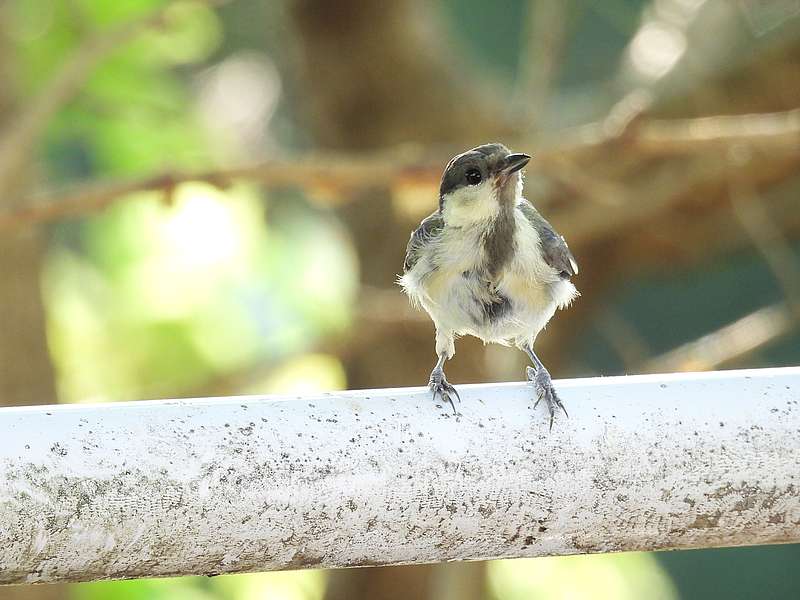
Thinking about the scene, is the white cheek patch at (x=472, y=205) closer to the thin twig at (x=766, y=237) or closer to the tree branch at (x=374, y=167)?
the tree branch at (x=374, y=167)

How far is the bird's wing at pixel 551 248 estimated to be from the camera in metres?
2.93

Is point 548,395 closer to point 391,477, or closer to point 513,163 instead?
point 391,477

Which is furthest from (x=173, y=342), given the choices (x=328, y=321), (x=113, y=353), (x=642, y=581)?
(x=642, y=581)

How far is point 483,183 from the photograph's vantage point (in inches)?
112

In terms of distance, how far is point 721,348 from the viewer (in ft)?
15.6

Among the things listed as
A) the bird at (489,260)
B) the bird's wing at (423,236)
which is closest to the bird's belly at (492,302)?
the bird at (489,260)

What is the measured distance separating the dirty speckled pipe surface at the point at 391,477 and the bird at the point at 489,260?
36.7 inches

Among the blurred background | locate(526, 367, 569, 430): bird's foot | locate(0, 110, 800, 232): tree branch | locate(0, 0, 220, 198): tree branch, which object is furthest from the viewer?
the blurred background

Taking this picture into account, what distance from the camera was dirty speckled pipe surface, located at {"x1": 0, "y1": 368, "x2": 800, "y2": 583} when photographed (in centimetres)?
168

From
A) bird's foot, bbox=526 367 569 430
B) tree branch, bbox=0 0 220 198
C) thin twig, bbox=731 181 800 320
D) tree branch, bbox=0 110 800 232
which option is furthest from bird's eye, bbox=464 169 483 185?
thin twig, bbox=731 181 800 320

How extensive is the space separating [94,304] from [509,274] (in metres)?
4.57

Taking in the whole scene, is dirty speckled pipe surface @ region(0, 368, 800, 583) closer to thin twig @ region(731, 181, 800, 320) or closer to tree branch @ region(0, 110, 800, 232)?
tree branch @ region(0, 110, 800, 232)

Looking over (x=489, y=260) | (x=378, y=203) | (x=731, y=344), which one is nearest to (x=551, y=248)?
(x=489, y=260)

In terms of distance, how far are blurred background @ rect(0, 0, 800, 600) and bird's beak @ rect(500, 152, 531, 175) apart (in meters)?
0.71
